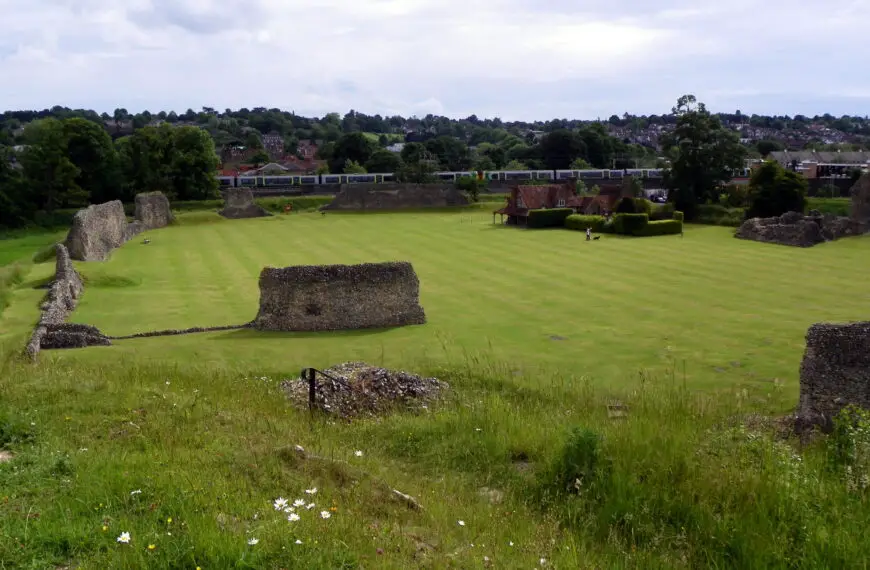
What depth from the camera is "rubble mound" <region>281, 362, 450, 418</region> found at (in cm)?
1225

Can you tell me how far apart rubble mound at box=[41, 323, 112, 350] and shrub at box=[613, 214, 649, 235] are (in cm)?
3267

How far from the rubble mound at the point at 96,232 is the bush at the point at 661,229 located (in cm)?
2977

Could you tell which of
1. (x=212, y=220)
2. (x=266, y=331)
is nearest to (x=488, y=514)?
(x=266, y=331)

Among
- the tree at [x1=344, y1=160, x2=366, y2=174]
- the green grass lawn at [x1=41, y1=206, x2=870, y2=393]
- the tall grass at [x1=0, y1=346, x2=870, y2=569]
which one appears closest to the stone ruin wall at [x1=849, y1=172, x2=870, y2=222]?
the green grass lawn at [x1=41, y1=206, x2=870, y2=393]

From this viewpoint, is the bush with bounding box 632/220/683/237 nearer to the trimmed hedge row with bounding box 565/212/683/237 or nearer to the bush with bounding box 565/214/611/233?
the trimmed hedge row with bounding box 565/212/683/237

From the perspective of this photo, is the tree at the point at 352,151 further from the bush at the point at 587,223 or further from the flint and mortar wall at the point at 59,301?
the flint and mortar wall at the point at 59,301

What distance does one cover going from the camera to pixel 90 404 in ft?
30.9

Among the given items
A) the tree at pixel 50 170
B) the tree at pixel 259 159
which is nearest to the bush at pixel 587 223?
the tree at pixel 50 170

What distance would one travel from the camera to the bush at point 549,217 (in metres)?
50.1

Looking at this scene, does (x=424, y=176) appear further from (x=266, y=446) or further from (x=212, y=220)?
(x=266, y=446)

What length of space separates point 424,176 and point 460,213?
15040mm

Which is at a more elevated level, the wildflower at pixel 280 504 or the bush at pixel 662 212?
the wildflower at pixel 280 504

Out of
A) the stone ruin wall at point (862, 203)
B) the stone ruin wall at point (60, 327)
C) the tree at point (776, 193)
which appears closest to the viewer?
the stone ruin wall at point (60, 327)

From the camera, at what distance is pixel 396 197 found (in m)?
67.2
